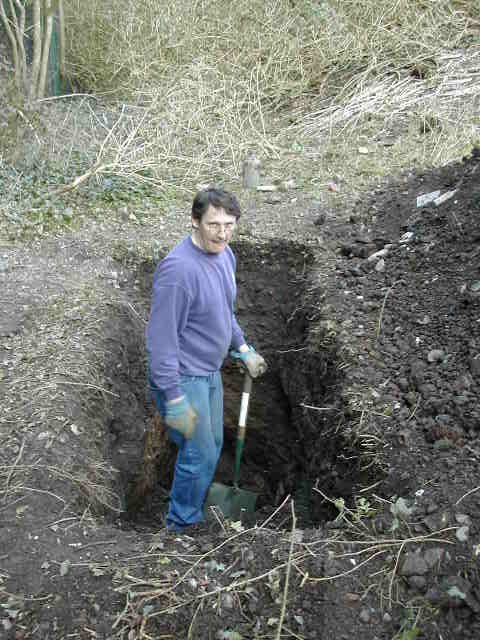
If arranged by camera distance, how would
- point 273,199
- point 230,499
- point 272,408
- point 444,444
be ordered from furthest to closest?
point 273,199 < point 272,408 < point 230,499 < point 444,444

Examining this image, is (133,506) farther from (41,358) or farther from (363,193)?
(363,193)

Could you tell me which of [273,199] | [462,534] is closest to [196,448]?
[462,534]

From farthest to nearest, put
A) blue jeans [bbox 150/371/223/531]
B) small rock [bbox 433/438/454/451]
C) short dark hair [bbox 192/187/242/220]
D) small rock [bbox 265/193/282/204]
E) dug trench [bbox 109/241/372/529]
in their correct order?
small rock [bbox 265/193/282/204] → dug trench [bbox 109/241/372/529] → blue jeans [bbox 150/371/223/531] → short dark hair [bbox 192/187/242/220] → small rock [bbox 433/438/454/451]

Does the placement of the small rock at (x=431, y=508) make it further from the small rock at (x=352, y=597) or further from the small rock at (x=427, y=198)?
the small rock at (x=427, y=198)

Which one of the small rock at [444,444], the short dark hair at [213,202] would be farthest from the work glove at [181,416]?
the small rock at [444,444]

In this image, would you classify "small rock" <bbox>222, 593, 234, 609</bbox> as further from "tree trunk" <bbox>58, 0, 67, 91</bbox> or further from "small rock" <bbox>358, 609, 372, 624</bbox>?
"tree trunk" <bbox>58, 0, 67, 91</bbox>

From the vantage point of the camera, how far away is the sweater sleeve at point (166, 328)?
2.99m

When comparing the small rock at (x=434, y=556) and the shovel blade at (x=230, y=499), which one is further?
the shovel blade at (x=230, y=499)

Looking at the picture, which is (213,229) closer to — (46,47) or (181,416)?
(181,416)

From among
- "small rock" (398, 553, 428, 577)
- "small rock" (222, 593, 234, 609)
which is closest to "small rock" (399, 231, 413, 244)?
"small rock" (398, 553, 428, 577)

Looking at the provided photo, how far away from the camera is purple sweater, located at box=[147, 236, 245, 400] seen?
3.00 metres

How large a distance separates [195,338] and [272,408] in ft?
7.19

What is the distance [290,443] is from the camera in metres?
5.10

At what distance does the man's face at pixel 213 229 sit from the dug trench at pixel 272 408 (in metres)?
1.21
